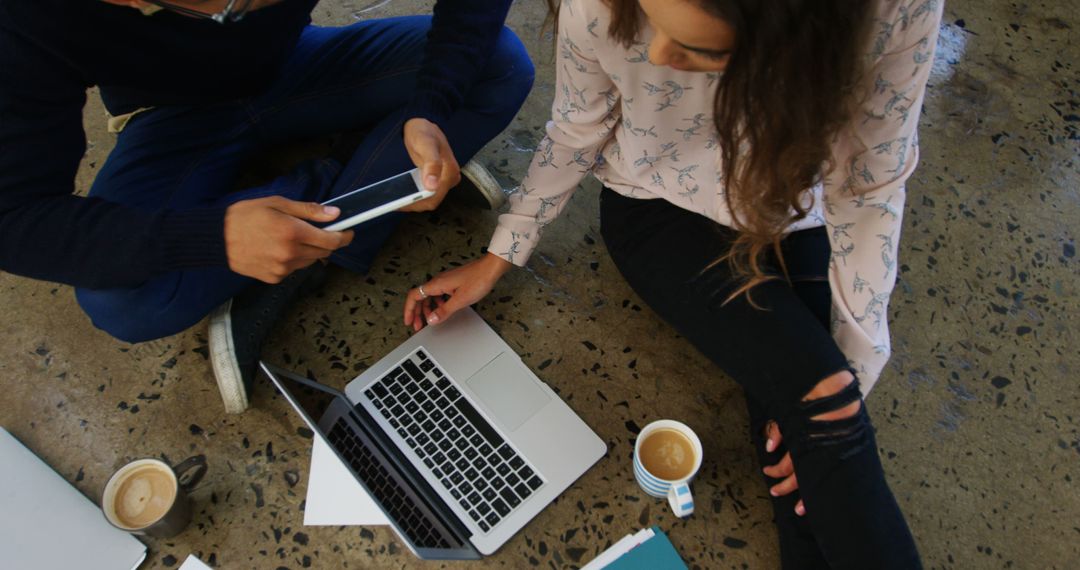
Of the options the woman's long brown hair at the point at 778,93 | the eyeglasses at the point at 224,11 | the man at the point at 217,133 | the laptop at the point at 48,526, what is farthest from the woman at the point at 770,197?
the laptop at the point at 48,526

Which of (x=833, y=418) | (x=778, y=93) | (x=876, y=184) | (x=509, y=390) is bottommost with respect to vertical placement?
(x=509, y=390)

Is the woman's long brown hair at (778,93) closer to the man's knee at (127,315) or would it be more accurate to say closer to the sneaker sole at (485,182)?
the sneaker sole at (485,182)

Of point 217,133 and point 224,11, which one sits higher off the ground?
point 224,11

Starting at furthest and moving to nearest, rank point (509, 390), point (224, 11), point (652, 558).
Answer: point (509, 390) → point (652, 558) → point (224, 11)

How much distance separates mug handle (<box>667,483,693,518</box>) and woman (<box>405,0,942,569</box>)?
13cm

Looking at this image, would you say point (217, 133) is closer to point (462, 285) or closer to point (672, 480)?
point (462, 285)

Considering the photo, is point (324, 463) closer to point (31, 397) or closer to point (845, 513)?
point (31, 397)

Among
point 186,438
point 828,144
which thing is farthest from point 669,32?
point 186,438

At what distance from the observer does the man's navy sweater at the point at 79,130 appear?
94cm

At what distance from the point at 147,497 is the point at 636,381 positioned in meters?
0.79

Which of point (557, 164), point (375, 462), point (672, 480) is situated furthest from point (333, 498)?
point (557, 164)

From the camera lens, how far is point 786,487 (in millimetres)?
1075

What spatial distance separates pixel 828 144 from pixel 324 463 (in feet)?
2.89

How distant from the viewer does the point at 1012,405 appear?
4.09ft
